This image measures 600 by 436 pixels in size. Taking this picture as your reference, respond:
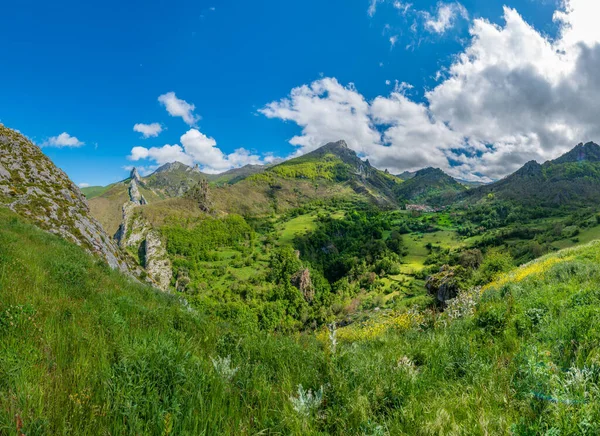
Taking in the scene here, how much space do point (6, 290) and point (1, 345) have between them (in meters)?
2.81

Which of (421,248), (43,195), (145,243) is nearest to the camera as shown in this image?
(43,195)

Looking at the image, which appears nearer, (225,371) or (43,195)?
(225,371)

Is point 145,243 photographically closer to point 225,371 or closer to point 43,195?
point 43,195

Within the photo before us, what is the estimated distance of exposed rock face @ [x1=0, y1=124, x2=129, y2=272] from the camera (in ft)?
92.7

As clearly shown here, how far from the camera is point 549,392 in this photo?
8.95 ft

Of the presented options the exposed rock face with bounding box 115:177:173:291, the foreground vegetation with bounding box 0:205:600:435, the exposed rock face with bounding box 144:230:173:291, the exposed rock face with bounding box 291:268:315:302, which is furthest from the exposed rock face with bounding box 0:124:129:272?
the exposed rock face with bounding box 291:268:315:302

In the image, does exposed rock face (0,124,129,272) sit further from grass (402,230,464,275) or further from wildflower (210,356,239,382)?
grass (402,230,464,275)

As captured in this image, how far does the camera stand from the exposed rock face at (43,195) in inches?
1113

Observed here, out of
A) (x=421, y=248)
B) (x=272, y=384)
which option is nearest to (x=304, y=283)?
(x=421, y=248)

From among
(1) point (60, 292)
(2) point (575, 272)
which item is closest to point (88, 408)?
(1) point (60, 292)

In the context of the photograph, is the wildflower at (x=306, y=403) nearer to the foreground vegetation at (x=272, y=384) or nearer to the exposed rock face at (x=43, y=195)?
the foreground vegetation at (x=272, y=384)

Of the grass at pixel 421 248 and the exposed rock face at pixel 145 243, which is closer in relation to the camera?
the exposed rock face at pixel 145 243

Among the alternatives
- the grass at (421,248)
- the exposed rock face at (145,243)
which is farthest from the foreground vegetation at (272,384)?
the grass at (421,248)

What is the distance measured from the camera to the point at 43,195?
110 feet
